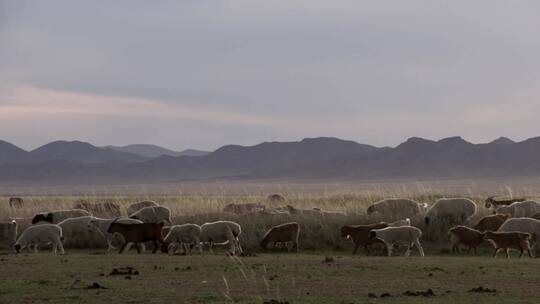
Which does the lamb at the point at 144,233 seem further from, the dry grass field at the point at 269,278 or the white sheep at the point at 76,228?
the white sheep at the point at 76,228

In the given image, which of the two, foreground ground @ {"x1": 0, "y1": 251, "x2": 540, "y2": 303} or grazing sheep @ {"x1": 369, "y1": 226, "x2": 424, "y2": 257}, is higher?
grazing sheep @ {"x1": 369, "y1": 226, "x2": 424, "y2": 257}

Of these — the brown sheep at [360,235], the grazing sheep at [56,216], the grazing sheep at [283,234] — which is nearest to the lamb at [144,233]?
the grazing sheep at [283,234]

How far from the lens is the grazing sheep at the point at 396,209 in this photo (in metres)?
28.3

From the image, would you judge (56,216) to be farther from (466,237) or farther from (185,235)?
(466,237)

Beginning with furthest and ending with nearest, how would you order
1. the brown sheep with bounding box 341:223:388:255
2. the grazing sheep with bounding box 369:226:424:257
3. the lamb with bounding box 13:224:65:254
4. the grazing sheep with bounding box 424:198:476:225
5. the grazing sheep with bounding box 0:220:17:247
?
the grazing sheep with bounding box 424:198:476:225
the grazing sheep with bounding box 0:220:17:247
the brown sheep with bounding box 341:223:388:255
the lamb with bounding box 13:224:65:254
the grazing sheep with bounding box 369:226:424:257

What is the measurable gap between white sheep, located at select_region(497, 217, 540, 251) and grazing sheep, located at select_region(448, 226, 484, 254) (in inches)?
34.1

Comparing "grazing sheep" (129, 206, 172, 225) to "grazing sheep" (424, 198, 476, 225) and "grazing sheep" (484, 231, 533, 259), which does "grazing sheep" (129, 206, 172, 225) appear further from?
"grazing sheep" (484, 231, 533, 259)

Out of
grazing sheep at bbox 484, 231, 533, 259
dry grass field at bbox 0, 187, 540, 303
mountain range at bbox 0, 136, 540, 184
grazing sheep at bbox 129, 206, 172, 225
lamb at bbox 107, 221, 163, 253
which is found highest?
mountain range at bbox 0, 136, 540, 184

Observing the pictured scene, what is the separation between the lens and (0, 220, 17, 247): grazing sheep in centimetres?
2542

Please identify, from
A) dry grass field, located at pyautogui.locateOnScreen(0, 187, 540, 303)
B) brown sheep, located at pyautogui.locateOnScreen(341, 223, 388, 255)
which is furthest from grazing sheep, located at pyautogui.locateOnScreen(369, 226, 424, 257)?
brown sheep, located at pyautogui.locateOnScreen(341, 223, 388, 255)

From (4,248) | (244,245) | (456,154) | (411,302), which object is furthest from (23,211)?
(456,154)

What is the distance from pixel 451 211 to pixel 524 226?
3.67 metres

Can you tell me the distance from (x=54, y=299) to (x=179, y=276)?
3.37 metres

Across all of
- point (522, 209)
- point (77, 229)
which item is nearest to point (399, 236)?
point (522, 209)
